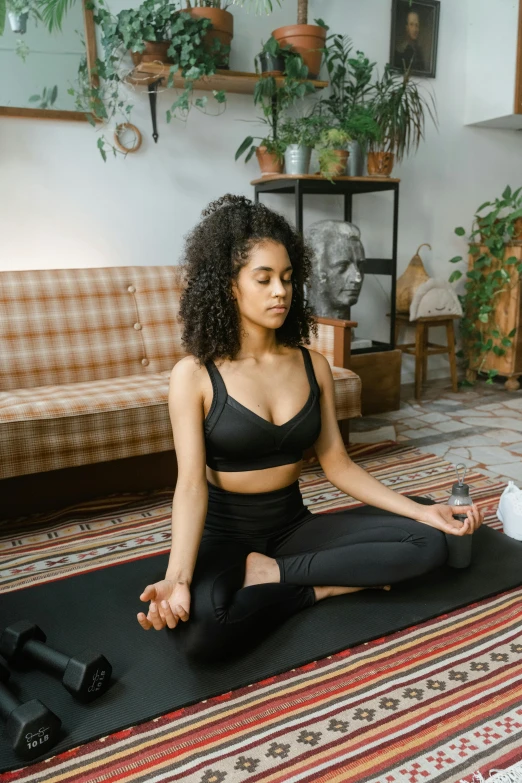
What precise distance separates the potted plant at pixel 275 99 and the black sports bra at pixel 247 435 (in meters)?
2.12

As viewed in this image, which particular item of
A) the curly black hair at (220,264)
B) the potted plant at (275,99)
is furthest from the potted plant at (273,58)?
the curly black hair at (220,264)

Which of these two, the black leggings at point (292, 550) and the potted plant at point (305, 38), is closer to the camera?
the black leggings at point (292, 550)

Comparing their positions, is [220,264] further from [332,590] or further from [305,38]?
[305,38]

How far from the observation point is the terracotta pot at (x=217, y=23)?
297cm

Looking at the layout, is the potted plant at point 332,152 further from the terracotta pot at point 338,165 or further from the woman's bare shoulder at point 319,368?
the woman's bare shoulder at point 319,368

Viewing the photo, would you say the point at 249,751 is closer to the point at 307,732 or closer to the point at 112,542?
the point at 307,732

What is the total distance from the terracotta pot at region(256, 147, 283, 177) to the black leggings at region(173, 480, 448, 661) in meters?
2.19

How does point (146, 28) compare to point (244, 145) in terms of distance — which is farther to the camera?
point (244, 145)

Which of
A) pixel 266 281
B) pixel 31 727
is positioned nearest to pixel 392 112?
pixel 266 281

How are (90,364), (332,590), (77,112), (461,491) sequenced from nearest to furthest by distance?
(332,590) < (461,491) < (90,364) < (77,112)

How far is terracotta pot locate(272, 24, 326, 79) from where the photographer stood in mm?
3229

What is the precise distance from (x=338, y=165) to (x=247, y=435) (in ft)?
7.26

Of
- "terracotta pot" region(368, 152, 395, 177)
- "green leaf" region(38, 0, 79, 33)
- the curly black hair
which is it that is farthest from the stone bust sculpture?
the curly black hair

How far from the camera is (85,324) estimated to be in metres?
2.75
